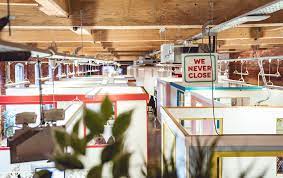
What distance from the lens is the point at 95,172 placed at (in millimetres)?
1084

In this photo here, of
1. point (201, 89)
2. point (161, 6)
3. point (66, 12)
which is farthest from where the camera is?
point (201, 89)

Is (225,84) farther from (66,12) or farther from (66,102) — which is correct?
(66,12)

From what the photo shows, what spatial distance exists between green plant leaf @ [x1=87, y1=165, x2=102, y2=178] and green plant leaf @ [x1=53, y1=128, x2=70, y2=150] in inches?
4.8

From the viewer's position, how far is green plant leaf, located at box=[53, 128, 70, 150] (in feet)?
3.30

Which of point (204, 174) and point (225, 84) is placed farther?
point (225, 84)

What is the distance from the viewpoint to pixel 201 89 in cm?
914

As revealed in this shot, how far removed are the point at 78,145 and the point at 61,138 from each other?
2.1 inches

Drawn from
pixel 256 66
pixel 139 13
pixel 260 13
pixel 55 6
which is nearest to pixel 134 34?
pixel 139 13

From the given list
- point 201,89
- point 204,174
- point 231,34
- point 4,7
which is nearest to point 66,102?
point 201,89

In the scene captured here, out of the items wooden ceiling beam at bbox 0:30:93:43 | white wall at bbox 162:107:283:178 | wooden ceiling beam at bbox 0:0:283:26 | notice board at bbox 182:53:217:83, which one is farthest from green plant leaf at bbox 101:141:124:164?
wooden ceiling beam at bbox 0:30:93:43

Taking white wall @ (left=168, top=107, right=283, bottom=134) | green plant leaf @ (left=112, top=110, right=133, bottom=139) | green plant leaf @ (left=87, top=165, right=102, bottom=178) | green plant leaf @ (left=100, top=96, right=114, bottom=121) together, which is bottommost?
white wall @ (left=168, top=107, right=283, bottom=134)

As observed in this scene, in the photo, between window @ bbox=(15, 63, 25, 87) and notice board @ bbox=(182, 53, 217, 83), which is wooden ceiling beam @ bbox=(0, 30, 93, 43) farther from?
window @ bbox=(15, 63, 25, 87)

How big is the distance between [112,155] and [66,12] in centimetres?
261

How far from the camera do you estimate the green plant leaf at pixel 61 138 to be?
1006mm
